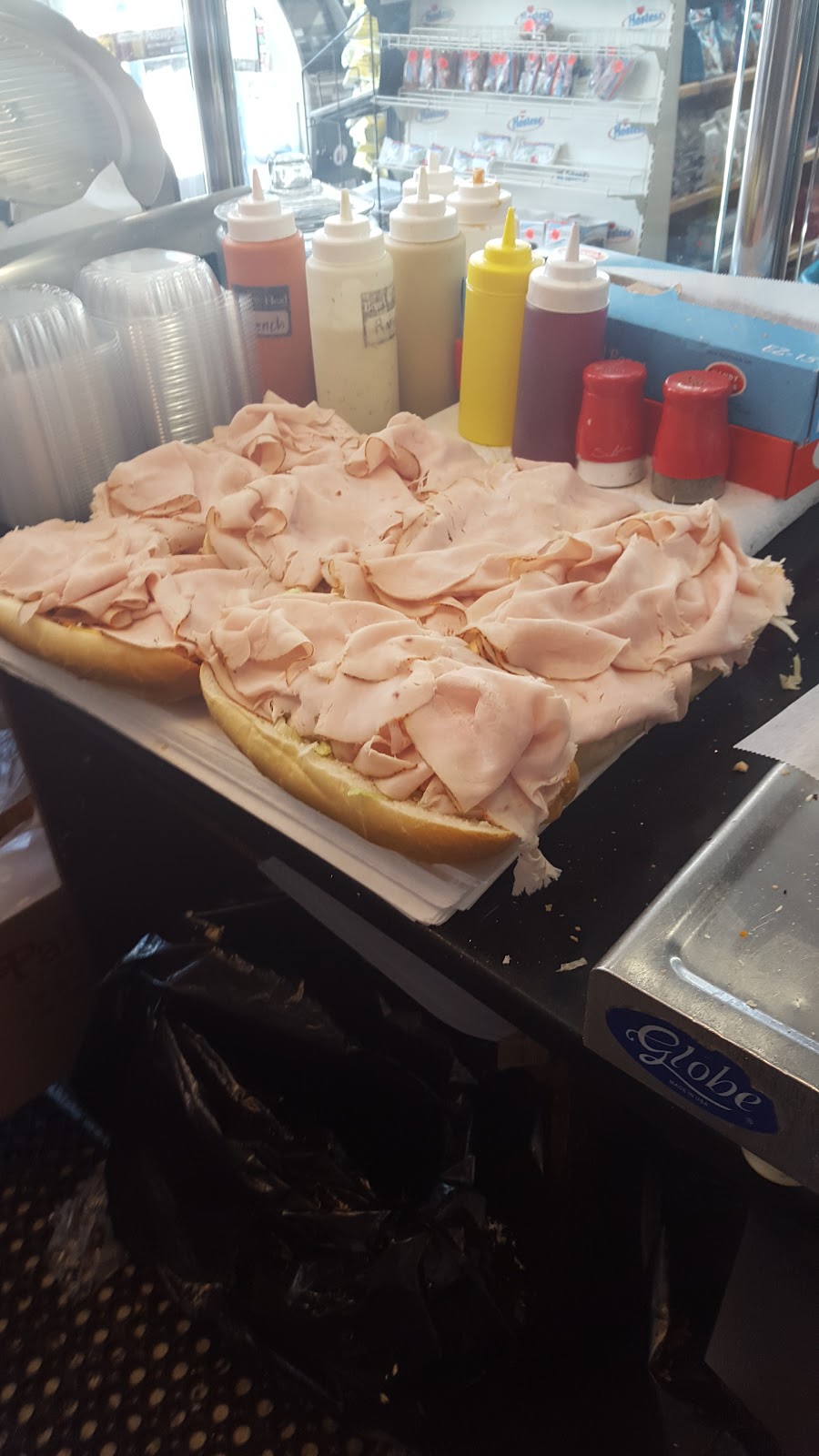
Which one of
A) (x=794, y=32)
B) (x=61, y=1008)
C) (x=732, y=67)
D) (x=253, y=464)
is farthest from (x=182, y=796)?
(x=732, y=67)

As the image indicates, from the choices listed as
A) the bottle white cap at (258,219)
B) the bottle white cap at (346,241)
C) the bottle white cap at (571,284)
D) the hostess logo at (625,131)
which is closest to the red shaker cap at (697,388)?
the bottle white cap at (571,284)

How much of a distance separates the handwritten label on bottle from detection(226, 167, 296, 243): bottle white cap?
12 centimetres

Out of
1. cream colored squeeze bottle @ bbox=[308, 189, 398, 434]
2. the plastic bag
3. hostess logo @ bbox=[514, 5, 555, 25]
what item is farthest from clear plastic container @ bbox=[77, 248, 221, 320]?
hostess logo @ bbox=[514, 5, 555, 25]

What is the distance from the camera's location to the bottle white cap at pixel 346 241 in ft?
3.20

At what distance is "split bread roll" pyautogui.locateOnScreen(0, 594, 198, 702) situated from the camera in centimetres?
73

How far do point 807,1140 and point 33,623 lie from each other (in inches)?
25.3

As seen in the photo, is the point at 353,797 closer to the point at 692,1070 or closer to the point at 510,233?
the point at 692,1070

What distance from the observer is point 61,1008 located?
126 cm

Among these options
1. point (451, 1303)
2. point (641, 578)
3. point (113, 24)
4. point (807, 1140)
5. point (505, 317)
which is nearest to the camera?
point (807, 1140)

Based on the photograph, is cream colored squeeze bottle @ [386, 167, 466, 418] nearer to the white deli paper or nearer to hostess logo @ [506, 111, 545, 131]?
the white deli paper

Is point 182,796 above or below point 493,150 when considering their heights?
below

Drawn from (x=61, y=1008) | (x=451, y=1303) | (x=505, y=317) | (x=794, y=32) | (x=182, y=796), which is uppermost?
(x=794, y=32)

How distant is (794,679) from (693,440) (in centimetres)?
27

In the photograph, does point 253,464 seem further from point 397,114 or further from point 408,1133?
point 397,114
